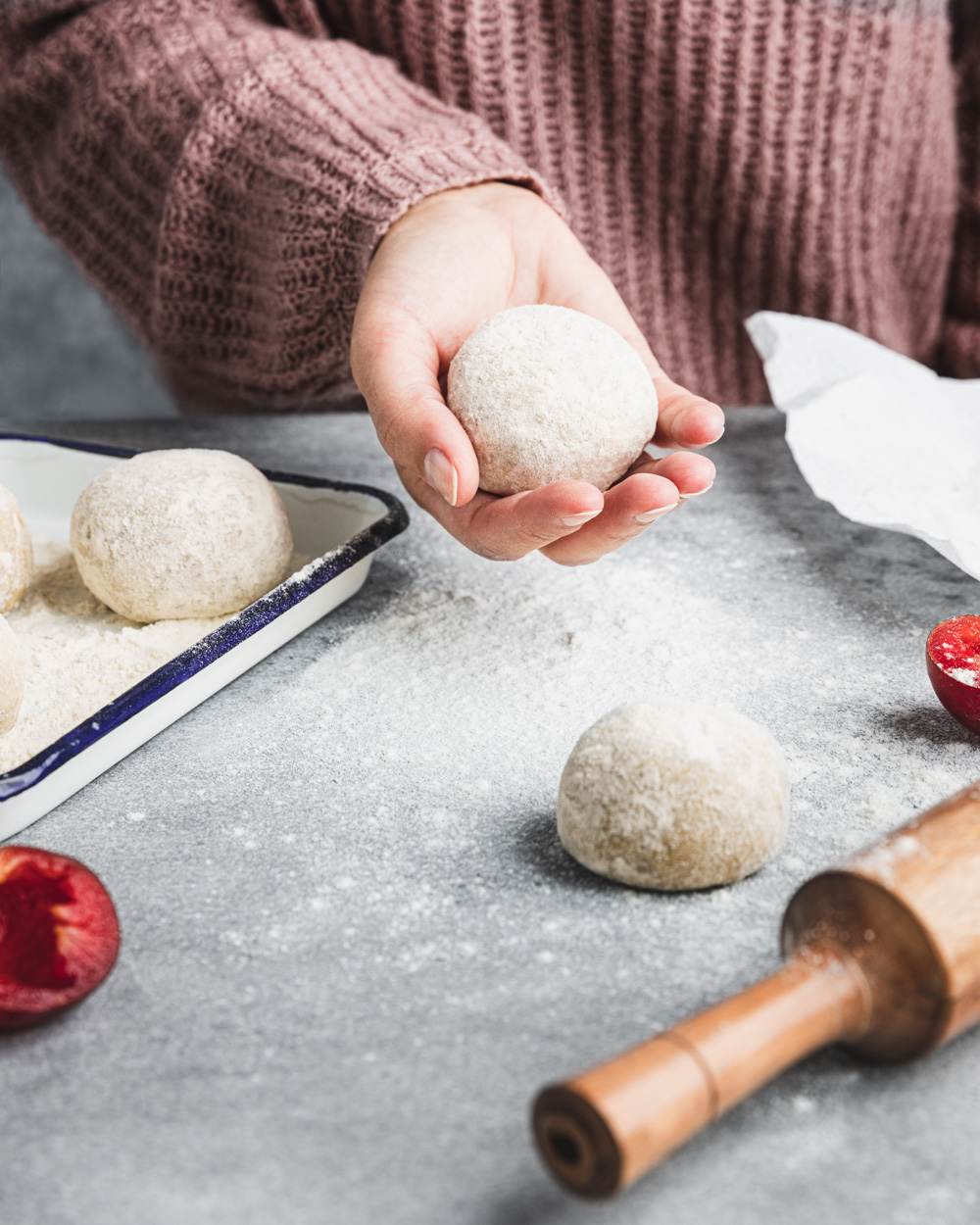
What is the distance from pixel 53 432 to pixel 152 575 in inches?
27.8

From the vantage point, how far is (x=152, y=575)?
962mm

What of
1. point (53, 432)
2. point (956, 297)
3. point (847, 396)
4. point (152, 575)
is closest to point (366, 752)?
point (152, 575)

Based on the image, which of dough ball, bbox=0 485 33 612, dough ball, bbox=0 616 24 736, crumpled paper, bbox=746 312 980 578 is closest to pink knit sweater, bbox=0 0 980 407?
crumpled paper, bbox=746 312 980 578

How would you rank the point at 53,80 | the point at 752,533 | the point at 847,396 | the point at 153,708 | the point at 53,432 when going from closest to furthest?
the point at 153,708, the point at 752,533, the point at 847,396, the point at 53,80, the point at 53,432

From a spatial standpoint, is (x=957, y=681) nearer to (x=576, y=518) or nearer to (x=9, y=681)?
(x=576, y=518)

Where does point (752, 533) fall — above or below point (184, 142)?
below

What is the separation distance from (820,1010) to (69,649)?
71 cm

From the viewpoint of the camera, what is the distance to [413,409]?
2.99 ft

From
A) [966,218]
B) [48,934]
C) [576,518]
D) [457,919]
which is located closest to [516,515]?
[576,518]

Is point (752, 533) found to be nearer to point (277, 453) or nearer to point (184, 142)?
point (277, 453)

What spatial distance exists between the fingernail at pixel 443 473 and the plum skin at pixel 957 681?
16.1 inches

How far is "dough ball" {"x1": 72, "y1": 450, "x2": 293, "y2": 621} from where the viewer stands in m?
0.97

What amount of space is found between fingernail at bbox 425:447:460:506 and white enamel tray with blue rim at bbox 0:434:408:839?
0.14m

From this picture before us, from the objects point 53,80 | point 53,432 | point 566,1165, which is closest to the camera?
point 566,1165
